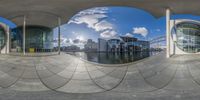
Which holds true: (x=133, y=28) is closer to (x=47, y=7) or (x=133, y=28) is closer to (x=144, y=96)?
(x=144, y=96)

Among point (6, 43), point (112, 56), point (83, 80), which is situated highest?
point (6, 43)

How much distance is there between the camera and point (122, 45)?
159cm

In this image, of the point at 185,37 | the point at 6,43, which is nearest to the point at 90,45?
the point at 6,43

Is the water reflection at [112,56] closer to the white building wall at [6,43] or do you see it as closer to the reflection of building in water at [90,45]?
the reflection of building in water at [90,45]

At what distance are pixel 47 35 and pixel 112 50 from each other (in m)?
0.54

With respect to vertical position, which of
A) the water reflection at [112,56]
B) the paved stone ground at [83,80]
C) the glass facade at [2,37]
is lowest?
the paved stone ground at [83,80]

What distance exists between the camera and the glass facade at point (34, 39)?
1.48 metres

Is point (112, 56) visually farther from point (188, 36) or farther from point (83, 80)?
point (188, 36)

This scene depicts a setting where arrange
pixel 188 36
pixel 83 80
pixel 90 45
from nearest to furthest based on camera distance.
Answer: pixel 90 45
pixel 83 80
pixel 188 36

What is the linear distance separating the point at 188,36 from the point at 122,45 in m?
0.70

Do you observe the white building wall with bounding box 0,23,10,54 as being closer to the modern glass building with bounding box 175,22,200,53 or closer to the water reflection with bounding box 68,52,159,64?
the water reflection with bounding box 68,52,159,64

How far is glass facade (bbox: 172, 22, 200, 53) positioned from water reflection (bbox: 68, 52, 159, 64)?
14.5 inches

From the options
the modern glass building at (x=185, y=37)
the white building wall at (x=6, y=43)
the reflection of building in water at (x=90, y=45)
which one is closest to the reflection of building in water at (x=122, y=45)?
the reflection of building in water at (x=90, y=45)

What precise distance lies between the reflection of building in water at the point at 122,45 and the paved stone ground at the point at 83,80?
0.19m
